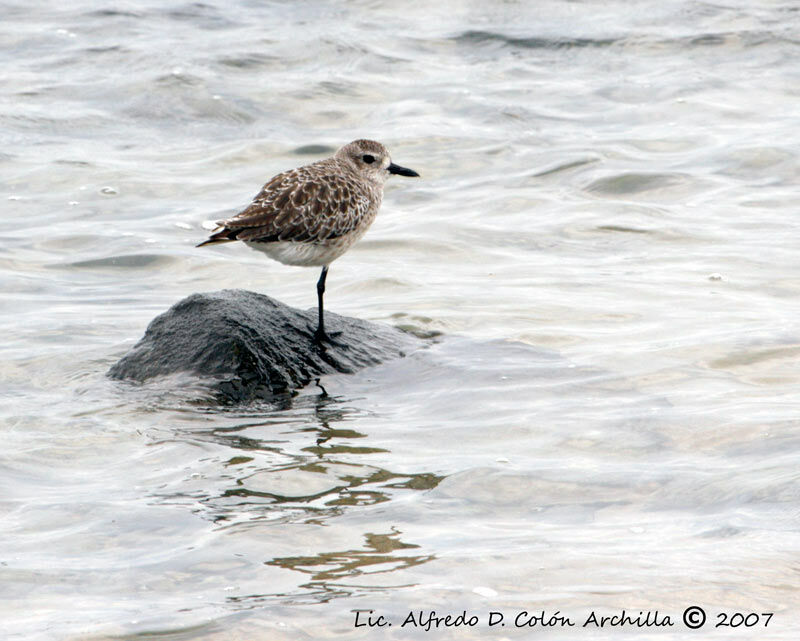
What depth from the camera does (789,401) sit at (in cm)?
724

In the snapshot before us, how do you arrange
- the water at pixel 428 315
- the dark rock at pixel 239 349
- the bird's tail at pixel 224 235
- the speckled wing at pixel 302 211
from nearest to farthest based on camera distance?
1. the water at pixel 428 315
2. the dark rock at pixel 239 349
3. the bird's tail at pixel 224 235
4. the speckled wing at pixel 302 211

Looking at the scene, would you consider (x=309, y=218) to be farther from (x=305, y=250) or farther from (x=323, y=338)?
(x=323, y=338)

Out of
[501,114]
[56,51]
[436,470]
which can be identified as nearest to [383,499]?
[436,470]

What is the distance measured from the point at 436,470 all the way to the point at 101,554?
6.09 ft

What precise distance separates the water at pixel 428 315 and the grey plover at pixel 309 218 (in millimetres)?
985

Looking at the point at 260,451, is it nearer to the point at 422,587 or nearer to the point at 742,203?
the point at 422,587

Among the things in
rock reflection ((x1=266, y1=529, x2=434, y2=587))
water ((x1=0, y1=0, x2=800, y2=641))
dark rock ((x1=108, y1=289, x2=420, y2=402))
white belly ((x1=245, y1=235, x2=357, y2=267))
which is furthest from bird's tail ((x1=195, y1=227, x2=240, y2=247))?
rock reflection ((x1=266, y1=529, x2=434, y2=587))

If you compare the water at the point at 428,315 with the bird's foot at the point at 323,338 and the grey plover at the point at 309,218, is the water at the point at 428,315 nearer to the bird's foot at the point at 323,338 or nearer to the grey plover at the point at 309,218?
the bird's foot at the point at 323,338

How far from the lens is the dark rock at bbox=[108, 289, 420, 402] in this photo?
7.41 meters

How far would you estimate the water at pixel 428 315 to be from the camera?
5148 mm

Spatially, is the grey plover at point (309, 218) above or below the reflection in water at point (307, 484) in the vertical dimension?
above

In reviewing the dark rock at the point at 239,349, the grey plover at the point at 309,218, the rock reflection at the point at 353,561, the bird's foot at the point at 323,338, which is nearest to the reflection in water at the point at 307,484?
the rock reflection at the point at 353,561

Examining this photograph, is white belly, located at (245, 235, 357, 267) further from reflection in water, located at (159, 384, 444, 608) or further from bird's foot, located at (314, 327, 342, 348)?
reflection in water, located at (159, 384, 444, 608)

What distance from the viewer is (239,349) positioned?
24.3 feet
